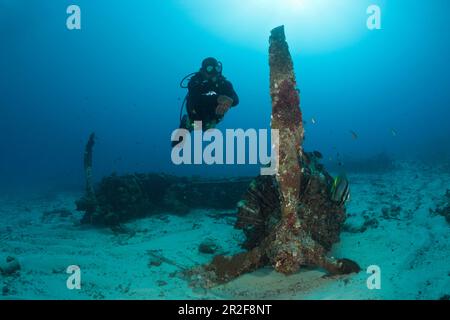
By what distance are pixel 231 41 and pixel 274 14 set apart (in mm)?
19389

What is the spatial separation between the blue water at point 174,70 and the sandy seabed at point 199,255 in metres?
38.7

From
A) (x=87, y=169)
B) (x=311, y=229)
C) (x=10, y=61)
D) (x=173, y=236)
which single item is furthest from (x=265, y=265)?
(x=10, y=61)

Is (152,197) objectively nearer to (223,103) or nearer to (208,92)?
(208,92)

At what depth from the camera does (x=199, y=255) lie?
6.62 metres

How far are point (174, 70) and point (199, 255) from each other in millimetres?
108832

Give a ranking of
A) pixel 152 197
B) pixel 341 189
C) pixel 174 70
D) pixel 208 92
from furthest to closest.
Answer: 1. pixel 174 70
2. pixel 152 197
3. pixel 208 92
4. pixel 341 189

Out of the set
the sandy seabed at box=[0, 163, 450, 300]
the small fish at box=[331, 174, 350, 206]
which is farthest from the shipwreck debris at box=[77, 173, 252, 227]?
the small fish at box=[331, 174, 350, 206]

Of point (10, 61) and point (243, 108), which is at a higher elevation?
Result: point (10, 61)

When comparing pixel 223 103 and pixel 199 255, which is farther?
pixel 199 255

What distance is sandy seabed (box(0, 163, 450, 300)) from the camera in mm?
4887

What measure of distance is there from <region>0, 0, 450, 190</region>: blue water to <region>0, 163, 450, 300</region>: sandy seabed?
127 ft

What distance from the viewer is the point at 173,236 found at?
7922 mm

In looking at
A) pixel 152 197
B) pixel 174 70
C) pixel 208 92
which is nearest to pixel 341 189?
pixel 208 92
